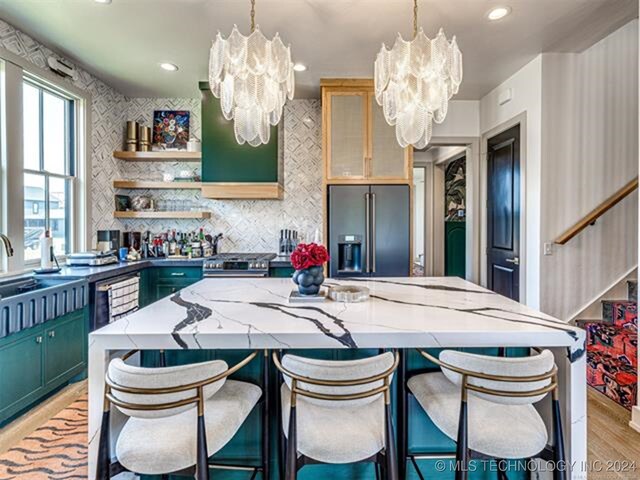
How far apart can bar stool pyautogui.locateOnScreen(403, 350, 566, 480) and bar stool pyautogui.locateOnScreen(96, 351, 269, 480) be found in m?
0.83

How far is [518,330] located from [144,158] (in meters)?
4.33

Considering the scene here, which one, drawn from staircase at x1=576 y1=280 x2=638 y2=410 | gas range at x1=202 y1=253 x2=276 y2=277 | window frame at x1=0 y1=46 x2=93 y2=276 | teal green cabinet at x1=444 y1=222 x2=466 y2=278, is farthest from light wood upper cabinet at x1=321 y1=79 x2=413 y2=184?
teal green cabinet at x1=444 y1=222 x2=466 y2=278

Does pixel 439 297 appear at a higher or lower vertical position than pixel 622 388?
higher

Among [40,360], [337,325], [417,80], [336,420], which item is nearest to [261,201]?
[40,360]

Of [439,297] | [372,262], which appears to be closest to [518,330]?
[439,297]

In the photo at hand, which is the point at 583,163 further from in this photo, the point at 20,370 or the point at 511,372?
the point at 20,370

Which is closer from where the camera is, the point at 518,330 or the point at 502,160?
the point at 518,330

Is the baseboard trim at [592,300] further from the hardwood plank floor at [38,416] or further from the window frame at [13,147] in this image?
the window frame at [13,147]

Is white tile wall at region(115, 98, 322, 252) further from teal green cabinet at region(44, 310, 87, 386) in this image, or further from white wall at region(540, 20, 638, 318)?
white wall at region(540, 20, 638, 318)

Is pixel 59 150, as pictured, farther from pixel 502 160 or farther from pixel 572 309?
pixel 572 309

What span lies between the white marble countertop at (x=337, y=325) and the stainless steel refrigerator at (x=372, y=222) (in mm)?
1787

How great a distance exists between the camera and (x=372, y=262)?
12.5ft

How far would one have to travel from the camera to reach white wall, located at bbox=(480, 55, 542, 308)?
3328 millimetres

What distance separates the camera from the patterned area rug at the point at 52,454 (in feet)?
6.36
